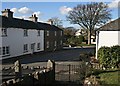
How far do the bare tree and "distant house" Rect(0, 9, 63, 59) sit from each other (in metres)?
19.9

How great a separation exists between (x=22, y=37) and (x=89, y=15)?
35998 mm

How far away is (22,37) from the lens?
39.6 meters

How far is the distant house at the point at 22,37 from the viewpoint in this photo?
3478cm

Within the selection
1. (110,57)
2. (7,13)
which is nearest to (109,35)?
(110,57)

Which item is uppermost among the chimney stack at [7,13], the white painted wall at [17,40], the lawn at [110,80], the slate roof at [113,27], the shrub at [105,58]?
the chimney stack at [7,13]

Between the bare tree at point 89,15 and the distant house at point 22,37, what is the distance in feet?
65.3

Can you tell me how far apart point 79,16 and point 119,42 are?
45661 millimetres

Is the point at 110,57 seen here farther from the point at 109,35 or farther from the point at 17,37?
the point at 17,37

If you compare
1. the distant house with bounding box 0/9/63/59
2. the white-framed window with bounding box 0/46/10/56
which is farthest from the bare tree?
the white-framed window with bounding box 0/46/10/56

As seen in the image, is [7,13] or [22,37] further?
[22,37]

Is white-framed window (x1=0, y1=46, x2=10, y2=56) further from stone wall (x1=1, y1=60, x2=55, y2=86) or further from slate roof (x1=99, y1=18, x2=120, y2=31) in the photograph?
stone wall (x1=1, y1=60, x2=55, y2=86)

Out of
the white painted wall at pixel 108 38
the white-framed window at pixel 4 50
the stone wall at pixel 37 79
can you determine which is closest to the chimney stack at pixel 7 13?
the white-framed window at pixel 4 50

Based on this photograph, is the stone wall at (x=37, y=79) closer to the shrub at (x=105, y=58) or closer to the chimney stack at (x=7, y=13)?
the shrub at (x=105, y=58)

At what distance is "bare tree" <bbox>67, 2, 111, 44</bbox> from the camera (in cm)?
7044
